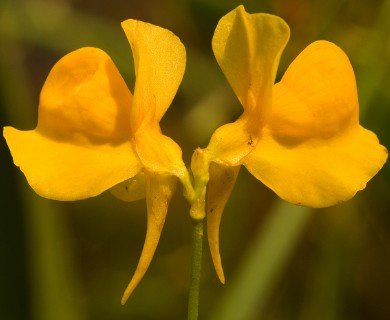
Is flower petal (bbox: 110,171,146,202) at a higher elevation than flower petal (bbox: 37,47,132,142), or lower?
lower

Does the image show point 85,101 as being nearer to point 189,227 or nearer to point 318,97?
point 318,97

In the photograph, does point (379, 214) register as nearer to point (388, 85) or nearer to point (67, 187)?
point (388, 85)

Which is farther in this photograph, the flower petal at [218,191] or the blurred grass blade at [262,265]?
the blurred grass blade at [262,265]

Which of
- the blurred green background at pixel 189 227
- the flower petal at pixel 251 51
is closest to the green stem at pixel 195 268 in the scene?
the flower petal at pixel 251 51

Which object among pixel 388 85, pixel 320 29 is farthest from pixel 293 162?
pixel 320 29

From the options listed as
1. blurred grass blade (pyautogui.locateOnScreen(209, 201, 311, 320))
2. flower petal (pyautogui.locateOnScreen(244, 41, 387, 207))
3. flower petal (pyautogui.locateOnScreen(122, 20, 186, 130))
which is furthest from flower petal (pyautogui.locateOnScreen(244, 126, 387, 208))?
blurred grass blade (pyautogui.locateOnScreen(209, 201, 311, 320))

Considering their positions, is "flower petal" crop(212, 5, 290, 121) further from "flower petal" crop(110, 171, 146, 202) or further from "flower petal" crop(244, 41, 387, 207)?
"flower petal" crop(110, 171, 146, 202)

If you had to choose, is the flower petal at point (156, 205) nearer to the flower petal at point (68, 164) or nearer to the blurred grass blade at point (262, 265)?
the flower petal at point (68, 164)
